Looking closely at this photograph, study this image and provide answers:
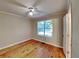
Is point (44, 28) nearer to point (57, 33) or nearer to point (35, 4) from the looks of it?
point (57, 33)

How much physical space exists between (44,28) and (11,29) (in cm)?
229

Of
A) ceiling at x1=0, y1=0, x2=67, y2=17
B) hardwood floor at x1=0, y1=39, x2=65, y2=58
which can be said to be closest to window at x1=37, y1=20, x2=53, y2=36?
hardwood floor at x1=0, y1=39, x2=65, y2=58

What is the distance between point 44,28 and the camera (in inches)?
212

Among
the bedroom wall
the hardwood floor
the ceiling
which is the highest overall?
the ceiling

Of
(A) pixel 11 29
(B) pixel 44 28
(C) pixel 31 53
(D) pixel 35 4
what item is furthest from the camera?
(B) pixel 44 28

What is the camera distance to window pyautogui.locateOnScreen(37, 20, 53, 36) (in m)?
4.78

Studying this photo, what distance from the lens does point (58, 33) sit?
13.4 ft

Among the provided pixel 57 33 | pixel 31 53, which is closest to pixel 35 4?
pixel 31 53

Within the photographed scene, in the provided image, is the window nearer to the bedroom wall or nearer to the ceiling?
the bedroom wall

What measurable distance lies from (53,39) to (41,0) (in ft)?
9.41

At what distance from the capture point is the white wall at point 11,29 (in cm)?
362

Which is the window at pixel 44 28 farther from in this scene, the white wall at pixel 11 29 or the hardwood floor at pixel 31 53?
the hardwood floor at pixel 31 53

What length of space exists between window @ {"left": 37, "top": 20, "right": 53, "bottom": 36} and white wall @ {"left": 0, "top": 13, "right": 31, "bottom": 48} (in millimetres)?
1091

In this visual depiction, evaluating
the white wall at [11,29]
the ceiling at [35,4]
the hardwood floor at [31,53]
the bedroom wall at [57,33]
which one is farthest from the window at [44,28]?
the ceiling at [35,4]
